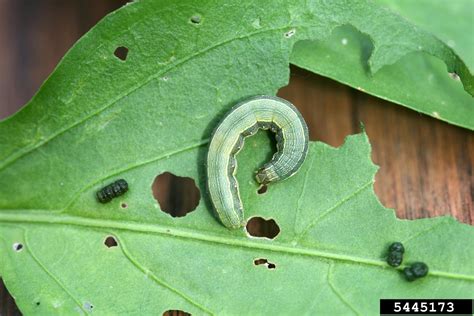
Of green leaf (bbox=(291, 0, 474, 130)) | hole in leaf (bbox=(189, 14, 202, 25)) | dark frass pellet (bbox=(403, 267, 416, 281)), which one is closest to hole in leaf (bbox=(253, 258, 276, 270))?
dark frass pellet (bbox=(403, 267, 416, 281))

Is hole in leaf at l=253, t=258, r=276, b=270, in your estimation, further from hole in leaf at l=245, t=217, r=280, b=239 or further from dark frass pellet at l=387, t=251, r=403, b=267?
dark frass pellet at l=387, t=251, r=403, b=267

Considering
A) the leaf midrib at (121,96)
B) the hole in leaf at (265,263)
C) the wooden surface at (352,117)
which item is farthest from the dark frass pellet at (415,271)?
the leaf midrib at (121,96)

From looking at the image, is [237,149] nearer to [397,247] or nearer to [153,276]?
[153,276]

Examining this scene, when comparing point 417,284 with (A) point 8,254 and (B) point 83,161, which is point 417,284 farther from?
(A) point 8,254

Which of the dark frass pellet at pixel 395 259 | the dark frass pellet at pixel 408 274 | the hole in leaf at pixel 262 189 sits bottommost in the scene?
the dark frass pellet at pixel 408 274

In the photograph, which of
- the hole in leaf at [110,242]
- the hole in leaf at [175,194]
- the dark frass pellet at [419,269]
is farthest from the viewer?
the hole in leaf at [175,194]

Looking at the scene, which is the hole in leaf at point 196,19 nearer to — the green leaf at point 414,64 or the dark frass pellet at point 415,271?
the green leaf at point 414,64

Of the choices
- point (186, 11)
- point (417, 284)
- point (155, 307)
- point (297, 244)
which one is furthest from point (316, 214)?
point (186, 11)
